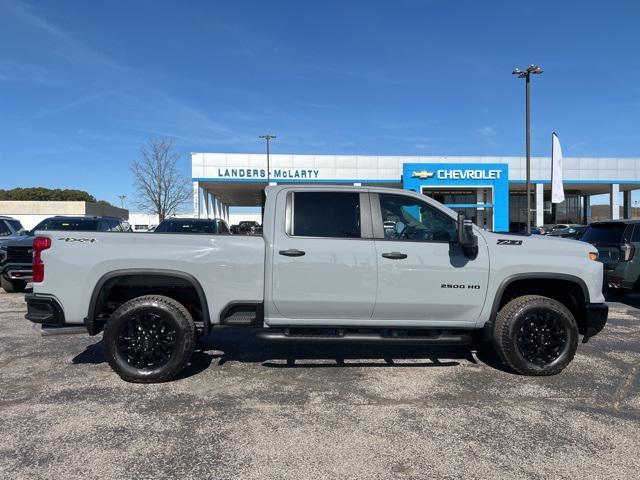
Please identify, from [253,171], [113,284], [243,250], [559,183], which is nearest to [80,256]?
[113,284]

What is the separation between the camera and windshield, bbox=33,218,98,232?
11656mm

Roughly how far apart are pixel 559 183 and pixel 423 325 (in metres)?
19.2

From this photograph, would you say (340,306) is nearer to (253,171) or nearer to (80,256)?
(80,256)

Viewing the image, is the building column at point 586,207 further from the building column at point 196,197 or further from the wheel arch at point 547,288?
the wheel arch at point 547,288

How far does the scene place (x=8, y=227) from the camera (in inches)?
492

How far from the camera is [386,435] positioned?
367 centimetres

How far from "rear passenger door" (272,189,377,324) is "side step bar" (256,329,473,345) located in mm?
170

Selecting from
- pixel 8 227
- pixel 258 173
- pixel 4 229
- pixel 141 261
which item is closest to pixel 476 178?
pixel 258 173

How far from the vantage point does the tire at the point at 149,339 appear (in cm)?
465

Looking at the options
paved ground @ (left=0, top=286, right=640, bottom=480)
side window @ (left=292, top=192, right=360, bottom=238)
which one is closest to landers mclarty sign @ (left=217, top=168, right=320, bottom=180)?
paved ground @ (left=0, top=286, right=640, bottom=480)

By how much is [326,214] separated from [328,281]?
0.71 m

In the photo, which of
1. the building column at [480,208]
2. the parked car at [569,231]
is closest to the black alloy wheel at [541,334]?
the parked car at [569,231]

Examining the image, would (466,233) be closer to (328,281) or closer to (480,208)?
(328,281)

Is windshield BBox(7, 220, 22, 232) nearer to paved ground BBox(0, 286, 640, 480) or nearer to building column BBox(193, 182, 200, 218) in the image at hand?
paved ground BBox(0, 286, 640, 480)
